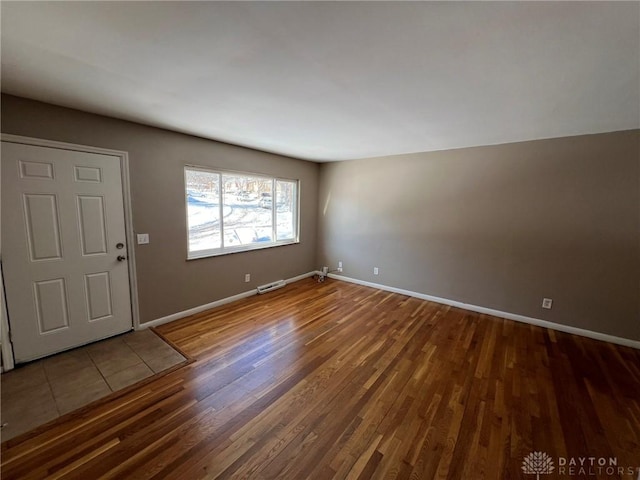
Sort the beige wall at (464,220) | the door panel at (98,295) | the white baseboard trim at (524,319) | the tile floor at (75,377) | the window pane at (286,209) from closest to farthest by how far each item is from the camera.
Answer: the tile floor at (75,377) < the door panel at (98,295) < the beige wall at (464,220) < the white baseboard trim at (524,319) < the window pane at (286,209)

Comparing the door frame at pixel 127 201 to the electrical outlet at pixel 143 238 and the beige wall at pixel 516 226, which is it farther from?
the beige wall at pixel 516 226

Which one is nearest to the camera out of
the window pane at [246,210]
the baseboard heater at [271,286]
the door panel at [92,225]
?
the door panel at [92,225]

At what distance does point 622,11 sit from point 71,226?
13.2 ft

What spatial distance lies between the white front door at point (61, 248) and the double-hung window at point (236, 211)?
835 mm

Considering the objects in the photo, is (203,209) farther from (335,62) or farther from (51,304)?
(335,62)

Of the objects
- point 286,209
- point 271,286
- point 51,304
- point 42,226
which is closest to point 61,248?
point 42,226

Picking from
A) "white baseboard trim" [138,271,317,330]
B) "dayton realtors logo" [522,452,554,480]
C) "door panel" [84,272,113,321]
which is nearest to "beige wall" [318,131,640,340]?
"white baseboard trim" [138,271,317,330]

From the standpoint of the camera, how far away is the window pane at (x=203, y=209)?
338 centimetres

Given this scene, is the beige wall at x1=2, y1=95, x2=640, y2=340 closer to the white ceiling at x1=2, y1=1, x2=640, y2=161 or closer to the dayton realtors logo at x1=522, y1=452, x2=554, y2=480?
the white ceiling at x1=2, y1=1, x2=640, y2=161

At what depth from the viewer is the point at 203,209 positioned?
353cm

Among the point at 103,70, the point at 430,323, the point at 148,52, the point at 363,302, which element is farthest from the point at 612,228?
the point at 103,70

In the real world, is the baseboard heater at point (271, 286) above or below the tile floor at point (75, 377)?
above

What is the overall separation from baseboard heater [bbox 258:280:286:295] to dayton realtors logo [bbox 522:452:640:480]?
11.6 ft

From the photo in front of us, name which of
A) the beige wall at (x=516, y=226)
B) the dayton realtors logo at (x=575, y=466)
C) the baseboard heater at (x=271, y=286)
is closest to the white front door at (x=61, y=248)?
the baseboard heater at (x=271, y=286)
